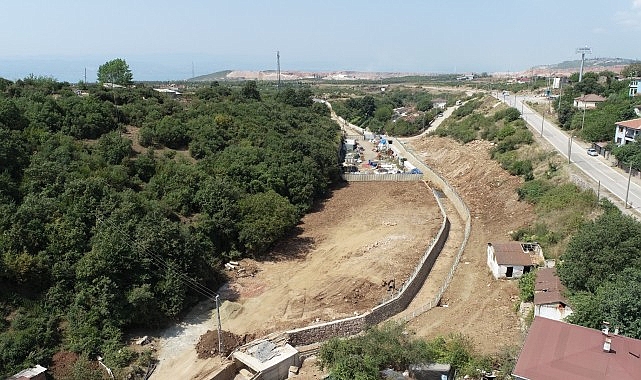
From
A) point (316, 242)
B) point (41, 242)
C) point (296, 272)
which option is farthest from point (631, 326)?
point (41, 242)

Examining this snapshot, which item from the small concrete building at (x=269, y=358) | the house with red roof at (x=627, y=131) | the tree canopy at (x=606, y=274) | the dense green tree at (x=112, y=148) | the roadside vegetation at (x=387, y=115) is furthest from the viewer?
the roadside vegetation at (x=387, y=115)

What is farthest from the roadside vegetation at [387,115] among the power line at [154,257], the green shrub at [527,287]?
the power line at [154,257]

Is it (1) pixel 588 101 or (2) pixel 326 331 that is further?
(1) pixel 588 101

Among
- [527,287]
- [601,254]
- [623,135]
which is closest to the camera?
[601,254]

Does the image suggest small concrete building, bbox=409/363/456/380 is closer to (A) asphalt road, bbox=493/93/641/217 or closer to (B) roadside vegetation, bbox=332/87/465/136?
(A) asphalt road, bbox=493/93/641/217

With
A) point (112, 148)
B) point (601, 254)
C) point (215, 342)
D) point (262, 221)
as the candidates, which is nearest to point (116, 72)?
point (112, 148)

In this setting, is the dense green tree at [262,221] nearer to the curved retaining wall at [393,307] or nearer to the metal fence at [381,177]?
the curved retaining wall at [393,307]

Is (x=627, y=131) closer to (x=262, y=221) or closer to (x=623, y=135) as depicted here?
(x=623, y=135)

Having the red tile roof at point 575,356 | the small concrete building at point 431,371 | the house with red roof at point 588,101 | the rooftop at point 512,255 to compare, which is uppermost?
the house with red roof at point 588,101
